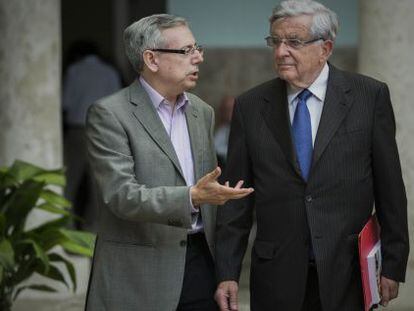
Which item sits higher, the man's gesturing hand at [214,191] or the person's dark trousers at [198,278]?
the man's gesturing hand at [214,191]

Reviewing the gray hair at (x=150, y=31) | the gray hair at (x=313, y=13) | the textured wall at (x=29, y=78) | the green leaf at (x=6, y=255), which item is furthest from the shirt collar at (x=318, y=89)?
the textured wall at (x=29, y=78)

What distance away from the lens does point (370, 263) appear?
4.54 metres

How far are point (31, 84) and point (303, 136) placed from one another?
4.20 metres

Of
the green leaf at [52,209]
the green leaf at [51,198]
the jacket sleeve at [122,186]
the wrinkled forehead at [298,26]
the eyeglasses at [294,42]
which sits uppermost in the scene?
the wrinkled forehead at [298,26]

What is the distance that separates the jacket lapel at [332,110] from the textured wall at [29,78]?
13.6 feet

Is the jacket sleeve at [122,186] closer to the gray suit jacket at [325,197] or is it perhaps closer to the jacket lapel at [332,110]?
the gray suit jacket at [325,197]

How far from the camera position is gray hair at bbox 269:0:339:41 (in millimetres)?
4609

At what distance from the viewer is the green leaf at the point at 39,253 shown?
7211 mm

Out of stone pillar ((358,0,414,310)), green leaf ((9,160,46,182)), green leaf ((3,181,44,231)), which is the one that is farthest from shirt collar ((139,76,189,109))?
stone pillar ((358,0,414,310))

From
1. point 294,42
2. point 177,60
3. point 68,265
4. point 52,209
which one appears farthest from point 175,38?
point 52,209

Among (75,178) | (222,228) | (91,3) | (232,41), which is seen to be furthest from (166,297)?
(91,3)

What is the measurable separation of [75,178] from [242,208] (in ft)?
22.2

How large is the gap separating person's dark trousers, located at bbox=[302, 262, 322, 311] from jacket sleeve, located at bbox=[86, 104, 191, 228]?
550 millimetres

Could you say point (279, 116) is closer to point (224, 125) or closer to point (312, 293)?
point (312, 293)
